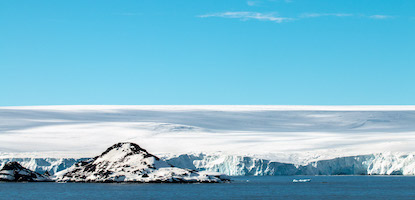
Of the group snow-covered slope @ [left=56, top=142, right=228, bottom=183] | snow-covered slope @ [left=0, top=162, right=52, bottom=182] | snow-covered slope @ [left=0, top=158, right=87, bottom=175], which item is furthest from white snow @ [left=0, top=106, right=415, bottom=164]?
snow-covered slope @ [left=56, top=142, right=228, bottom=183]

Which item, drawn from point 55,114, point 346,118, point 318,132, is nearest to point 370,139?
point 318,132

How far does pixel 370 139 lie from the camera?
14162 cm

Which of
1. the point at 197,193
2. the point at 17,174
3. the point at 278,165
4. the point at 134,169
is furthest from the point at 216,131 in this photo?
the point at 197,193

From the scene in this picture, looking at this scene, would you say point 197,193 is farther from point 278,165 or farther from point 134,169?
point 278,165

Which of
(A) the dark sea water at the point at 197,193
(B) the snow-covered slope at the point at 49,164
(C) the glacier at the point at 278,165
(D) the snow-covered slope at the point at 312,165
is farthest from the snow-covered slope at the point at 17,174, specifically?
(D) the snow-covered slope at the point at 312,165

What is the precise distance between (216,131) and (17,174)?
278 ft

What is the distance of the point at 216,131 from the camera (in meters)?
172

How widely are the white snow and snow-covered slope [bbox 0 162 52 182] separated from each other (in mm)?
23882

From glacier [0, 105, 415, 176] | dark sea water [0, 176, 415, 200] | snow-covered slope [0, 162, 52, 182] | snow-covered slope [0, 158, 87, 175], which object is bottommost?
dark sea water [0, 176, 415, 200]

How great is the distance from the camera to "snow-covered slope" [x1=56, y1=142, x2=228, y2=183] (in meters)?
79.7

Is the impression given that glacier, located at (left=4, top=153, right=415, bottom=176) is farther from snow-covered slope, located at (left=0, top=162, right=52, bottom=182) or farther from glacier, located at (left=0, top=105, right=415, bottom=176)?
snow-covered slope, located at (left=0, top=162, right=52, bottom=182)

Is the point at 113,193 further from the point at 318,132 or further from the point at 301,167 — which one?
the point at 318,132

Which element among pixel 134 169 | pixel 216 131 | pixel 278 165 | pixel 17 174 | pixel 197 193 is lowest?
pixel 197 193

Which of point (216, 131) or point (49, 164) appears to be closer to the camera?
point (49, 164)
